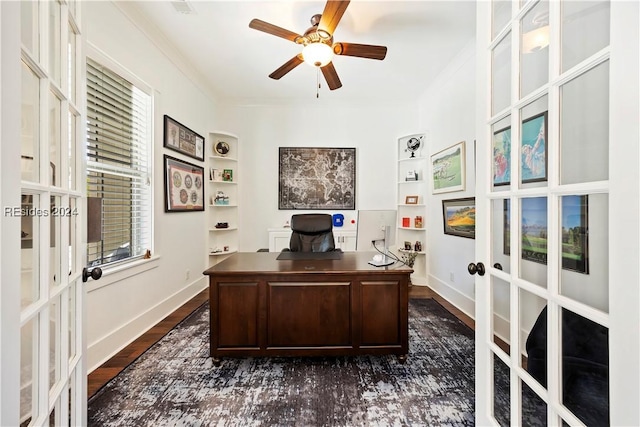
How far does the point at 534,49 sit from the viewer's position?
3.10 ft

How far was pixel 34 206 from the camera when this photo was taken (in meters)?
0.81

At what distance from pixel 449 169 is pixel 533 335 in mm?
2702

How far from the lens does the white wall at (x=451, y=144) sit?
2939 mm

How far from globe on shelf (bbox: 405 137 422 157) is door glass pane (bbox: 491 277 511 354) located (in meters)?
3.23

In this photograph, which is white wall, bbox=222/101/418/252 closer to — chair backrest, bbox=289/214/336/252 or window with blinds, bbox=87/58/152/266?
chair backrest, bbox=289/214/336/252

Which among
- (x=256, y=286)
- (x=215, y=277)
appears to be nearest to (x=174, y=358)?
(x=215, y=277)

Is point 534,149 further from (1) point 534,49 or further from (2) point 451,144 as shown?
(2) point 451,144

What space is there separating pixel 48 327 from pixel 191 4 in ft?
8.25

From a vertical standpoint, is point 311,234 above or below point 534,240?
below

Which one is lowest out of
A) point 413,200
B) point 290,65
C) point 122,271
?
point 122,271

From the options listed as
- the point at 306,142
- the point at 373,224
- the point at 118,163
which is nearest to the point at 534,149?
the point at 373,224

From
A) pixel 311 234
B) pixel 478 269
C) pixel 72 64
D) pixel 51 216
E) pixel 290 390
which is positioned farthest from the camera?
pixel 311 234

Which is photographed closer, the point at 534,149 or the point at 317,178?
the point at 534,149

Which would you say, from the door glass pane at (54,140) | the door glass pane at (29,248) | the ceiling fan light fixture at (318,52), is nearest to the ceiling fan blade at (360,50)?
the ceiling fan light fixture at (318,52)
